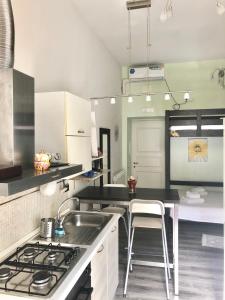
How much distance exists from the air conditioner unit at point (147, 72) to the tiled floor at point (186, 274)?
3148 millimetres

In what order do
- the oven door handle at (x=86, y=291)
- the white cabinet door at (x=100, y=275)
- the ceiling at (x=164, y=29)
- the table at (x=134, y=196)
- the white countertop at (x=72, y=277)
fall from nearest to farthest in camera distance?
the white countertop at (x=72, y=277) < the oven door handle at (x=86, y=291) < the white cabinet door at (x=100, y=275) < the table at (x=134, y=196) < the ceiling at (x=164, y=29)

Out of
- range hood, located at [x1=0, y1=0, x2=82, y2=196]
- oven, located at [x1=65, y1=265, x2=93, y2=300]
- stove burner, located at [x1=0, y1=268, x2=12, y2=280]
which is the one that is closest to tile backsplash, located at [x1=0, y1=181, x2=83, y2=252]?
stove burner, located at [x1=0, y1=268, x2=12, y2=280]

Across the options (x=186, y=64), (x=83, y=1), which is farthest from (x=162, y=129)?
(x=83, y=1)

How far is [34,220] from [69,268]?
0.71 m

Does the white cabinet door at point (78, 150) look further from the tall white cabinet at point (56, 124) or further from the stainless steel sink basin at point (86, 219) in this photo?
the stainless steel sink basin at point (86, 219)

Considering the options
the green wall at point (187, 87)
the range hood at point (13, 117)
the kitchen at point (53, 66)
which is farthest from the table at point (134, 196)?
the green wall at point (187, 87)

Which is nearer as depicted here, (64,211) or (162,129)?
(64,211)

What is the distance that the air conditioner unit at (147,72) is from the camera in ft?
17.1

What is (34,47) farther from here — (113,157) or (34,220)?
(113,157)

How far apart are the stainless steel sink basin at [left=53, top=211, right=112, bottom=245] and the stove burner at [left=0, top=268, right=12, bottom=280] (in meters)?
0.62

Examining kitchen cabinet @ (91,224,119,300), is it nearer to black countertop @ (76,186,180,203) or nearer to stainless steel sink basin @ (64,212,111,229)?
stainless steel sink basin @ (64,212,111,229)

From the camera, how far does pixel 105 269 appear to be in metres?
2.06

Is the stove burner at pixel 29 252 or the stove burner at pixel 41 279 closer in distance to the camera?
the stove burner at pixel 41 279

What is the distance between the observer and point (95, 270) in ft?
5.87
